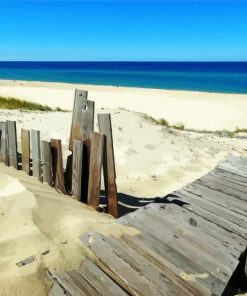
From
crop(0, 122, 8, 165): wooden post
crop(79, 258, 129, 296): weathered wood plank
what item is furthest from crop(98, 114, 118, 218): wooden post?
crop(0, 122, 8, 165): wooden post

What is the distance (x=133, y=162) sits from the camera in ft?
29.5

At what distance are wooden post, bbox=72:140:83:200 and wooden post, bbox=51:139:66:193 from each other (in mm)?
240

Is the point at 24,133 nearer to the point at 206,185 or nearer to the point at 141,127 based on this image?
the point at 206,185

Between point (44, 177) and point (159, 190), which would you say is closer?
point (44, 177)

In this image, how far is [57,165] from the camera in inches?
205

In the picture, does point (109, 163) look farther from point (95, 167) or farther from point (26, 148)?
point (26, 148)

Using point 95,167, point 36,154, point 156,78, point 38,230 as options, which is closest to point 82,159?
point 95,167

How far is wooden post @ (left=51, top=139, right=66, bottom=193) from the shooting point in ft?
16.9

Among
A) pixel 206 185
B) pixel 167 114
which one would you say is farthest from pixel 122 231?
pixel 167 114

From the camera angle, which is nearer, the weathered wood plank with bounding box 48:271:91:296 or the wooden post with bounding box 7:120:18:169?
the weathered wood plank with bounding box 48:271:91:296

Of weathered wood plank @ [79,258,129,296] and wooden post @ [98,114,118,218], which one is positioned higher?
wooden post @ [98,114,118,218]

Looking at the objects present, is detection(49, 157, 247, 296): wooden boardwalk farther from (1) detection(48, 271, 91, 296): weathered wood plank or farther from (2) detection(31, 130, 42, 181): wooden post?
(2) detection(31, 130, 42, 181): wooden post

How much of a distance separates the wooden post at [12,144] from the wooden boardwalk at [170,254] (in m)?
2.32

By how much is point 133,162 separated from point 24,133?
3.76 meters
